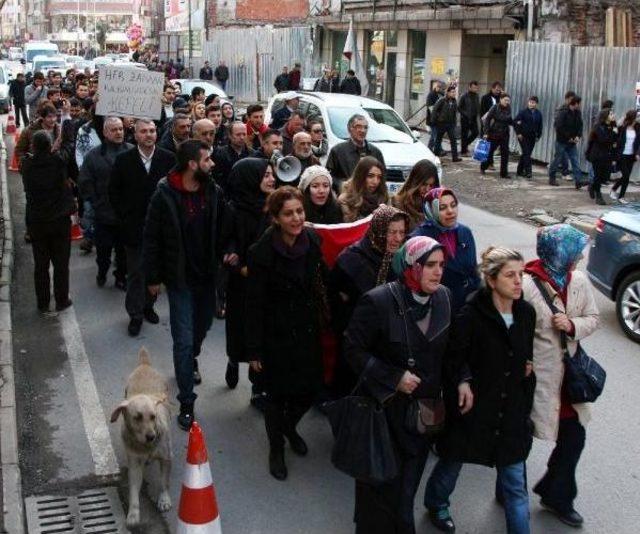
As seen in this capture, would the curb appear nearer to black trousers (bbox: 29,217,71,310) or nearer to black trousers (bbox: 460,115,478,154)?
black trousers (bbox: 29,217,71,310)

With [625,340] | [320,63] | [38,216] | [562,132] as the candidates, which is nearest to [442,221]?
[625,340]

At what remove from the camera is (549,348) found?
4.60 metres

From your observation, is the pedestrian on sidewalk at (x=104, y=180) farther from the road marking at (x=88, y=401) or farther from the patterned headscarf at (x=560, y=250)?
the patterned headscarf at (x=560, y=250)

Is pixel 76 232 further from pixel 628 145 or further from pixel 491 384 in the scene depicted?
pixel 628 145

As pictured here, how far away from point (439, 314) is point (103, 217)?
5.53 metres

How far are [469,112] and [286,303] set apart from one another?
1654 centimetres

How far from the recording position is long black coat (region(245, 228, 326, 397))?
5.24m

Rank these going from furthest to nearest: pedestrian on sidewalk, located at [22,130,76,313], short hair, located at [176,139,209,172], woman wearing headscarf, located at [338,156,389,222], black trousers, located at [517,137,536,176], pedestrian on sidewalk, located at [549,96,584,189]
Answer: black trousers, located at [517,137,536,176], pedestrian on sidewalk, located at [549,96,584,189], pedestrian on sidewalk, located at [22,130,76,313], woman wearing headscarf, located at [338,156,389,222], short hair, located at [176,139,209,172]

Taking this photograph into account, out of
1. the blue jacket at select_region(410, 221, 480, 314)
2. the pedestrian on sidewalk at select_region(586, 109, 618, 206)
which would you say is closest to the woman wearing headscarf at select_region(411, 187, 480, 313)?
the blue jacket at select_region(410, 221, 480, 314)

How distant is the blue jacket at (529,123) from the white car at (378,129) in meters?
2.86

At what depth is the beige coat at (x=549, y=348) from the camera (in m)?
4.58

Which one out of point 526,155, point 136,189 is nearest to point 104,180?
point 136,189

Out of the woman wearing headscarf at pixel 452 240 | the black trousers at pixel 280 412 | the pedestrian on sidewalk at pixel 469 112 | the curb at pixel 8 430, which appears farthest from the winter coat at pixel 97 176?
the pedestrian on sidewalk at pixel 469 112

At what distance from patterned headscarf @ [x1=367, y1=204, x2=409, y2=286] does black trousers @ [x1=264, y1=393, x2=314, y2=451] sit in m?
0.94
